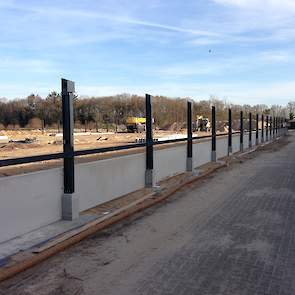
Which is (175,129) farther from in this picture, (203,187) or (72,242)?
(72,242)

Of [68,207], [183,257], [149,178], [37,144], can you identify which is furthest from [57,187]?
[37,144]

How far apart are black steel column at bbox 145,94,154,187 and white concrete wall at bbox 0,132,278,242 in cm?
16

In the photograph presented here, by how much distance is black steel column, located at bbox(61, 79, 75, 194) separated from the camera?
7.18 m

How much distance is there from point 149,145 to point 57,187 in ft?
12.9

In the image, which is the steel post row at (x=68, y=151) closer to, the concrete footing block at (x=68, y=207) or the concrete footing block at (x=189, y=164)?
the concrete footing block at (x=68, y=207)

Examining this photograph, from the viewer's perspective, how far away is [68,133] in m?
7.23

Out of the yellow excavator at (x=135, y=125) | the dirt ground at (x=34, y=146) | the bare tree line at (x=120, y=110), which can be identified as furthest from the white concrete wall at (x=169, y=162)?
the yellow excavator at (x=135, y=125)

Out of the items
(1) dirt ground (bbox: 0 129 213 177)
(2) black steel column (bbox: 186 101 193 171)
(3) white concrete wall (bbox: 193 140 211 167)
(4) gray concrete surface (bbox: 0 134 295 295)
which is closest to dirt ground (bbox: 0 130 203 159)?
(1) dirt ground (bbox: 0 129 213 177)

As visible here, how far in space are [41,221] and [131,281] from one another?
248cm

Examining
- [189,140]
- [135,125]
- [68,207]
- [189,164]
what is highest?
[189,140]

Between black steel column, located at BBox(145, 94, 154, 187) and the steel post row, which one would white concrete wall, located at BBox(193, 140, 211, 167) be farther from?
the steel post row

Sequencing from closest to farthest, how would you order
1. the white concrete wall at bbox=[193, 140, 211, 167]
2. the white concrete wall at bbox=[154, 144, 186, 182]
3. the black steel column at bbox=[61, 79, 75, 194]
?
the black steel column at bbox=[61, 79, 75, 194] < the white concrete wall at bbox=[154, 144, 186, 182] < the white concrete wall at bbox=[193, 140, 211, 167]

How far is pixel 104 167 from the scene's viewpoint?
348 inches

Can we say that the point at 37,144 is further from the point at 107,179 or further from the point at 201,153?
the point at 107,179
